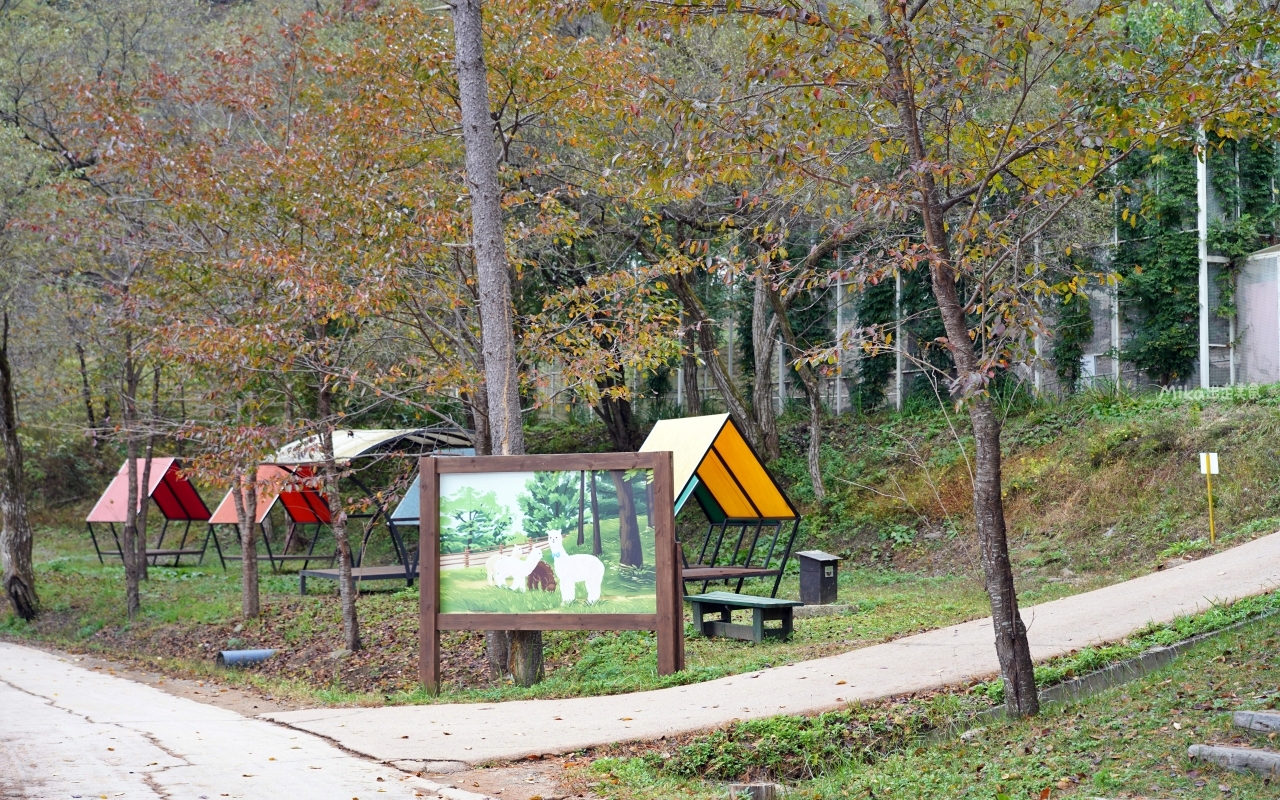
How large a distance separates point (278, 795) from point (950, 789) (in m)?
3.44

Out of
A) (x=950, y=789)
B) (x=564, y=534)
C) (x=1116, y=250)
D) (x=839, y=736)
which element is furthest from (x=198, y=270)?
(x=1116, y=250)

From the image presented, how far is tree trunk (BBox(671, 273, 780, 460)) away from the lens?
68.2ft

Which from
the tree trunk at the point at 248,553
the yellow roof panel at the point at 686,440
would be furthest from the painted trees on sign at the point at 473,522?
the tree trunk at the point at 248,553

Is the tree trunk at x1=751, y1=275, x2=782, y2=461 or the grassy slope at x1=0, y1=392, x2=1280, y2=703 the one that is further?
the tree trunk at x1=751, y1=275, x2=782, y2=461

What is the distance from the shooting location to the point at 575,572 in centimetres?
954

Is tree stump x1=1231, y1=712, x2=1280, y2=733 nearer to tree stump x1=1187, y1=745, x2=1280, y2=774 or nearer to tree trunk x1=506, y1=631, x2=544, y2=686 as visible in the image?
tree stump x1=1187, y1=745, x2=1280, y2=774

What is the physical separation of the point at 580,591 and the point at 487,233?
3570 mm

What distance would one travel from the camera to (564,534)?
31.6 feet

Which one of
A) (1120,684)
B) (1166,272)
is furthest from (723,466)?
(1166,272)

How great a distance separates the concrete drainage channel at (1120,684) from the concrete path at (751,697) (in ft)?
2.30

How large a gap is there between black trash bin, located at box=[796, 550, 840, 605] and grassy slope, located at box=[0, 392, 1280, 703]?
462mm

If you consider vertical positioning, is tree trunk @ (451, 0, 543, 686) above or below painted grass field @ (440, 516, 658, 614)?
above

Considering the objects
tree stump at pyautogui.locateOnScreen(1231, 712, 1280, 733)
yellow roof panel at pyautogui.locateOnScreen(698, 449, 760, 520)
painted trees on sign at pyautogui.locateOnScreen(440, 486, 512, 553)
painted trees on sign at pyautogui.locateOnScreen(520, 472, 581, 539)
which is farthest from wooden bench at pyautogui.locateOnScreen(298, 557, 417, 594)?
tree stump at pyautogui.locateOnScreen(1231, 712, 1280, 733)

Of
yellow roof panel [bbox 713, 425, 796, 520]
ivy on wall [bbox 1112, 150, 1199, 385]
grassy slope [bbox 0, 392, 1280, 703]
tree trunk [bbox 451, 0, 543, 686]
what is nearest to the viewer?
tree trunk [bbox 451, 0, 543, 686]
